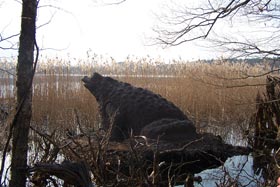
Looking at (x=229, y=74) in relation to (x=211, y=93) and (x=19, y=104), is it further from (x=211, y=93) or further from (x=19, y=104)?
(x=19, y=104)

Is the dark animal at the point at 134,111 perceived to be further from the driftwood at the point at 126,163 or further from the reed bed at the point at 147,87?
the reed bed at the point at 147,87

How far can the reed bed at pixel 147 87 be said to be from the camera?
806cm

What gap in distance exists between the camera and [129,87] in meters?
5.69

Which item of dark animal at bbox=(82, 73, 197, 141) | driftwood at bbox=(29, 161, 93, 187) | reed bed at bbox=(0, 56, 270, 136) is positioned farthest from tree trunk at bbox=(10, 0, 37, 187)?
reed bed at bbox=(0, 56, 270, 136)

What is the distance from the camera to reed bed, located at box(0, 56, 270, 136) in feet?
26.5

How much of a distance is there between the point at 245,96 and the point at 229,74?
78cm

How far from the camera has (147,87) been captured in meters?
9.58

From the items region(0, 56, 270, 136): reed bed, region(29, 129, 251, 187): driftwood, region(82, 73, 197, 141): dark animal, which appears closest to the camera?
region(29, 129, 251, 187): driftwood

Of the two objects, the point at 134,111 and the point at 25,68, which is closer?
the point at 25,68

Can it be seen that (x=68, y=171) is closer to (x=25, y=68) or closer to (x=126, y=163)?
(x=25, y=68)

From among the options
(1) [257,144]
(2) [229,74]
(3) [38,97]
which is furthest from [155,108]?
(2) [229,74]

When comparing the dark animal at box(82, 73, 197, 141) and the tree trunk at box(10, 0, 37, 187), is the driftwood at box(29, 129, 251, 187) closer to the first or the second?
the tree trunk at box(10, 0, 37, 187)

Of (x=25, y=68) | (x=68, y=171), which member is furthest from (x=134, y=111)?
(x=25, y=68)

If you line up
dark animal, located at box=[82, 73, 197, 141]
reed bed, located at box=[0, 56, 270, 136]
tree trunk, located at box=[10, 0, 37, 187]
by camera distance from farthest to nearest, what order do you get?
reed bed, located at box=[0, 56, 270, 136], dark animal, located at box=[82, 73, 197, 141], tree trunk, located at box=[10, 0, 37, 187]
